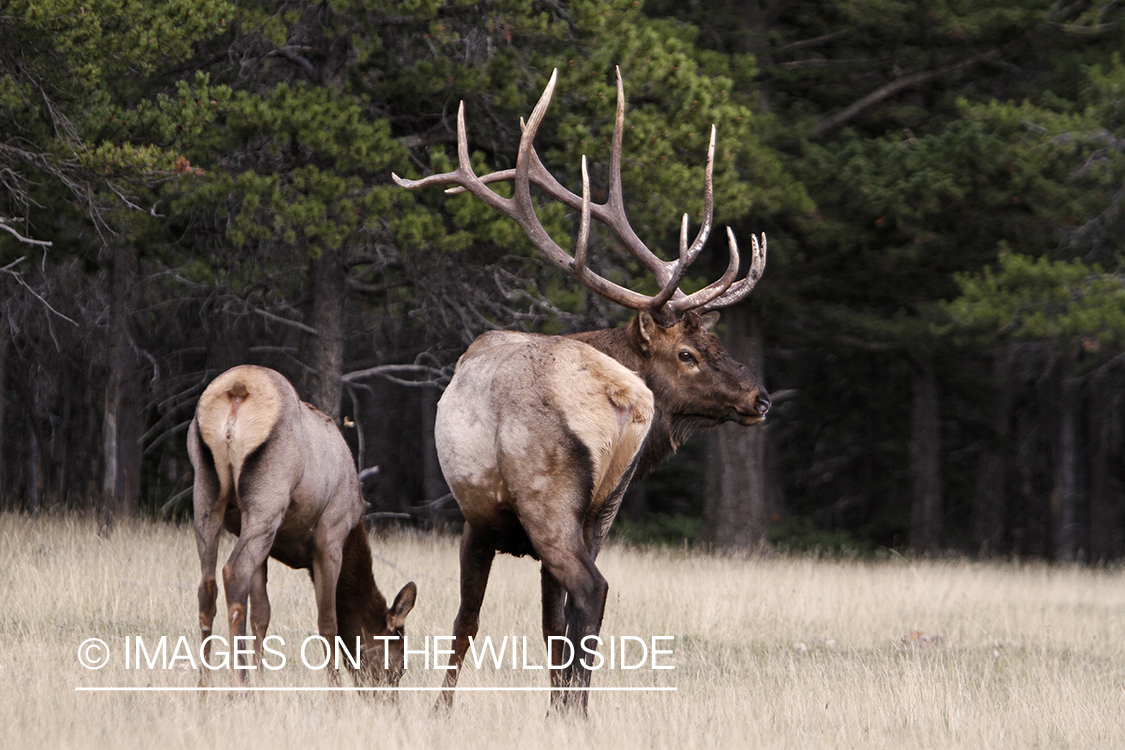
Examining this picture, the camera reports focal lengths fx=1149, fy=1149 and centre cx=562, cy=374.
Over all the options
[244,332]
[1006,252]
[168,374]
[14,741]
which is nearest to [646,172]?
[1006,252]

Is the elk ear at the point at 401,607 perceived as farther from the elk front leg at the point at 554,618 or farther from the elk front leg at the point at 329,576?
the elk front leg at the point at 554,618

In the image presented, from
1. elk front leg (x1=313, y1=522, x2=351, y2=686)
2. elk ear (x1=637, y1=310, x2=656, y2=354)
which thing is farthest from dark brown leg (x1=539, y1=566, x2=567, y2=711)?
elk front leg (x1=313, y1=522, x2=351, y2=686)

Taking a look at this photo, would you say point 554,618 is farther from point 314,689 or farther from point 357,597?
point 357,597

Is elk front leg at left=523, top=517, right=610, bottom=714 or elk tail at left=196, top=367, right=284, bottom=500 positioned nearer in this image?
elk front leg at left=523, top=517, right=610, bottom=714

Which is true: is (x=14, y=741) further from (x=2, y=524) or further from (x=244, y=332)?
(x=244, y=332)

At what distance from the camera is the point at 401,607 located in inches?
229

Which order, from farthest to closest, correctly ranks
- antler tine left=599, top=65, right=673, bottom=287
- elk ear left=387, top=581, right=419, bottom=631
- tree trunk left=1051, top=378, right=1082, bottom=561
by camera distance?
1. tree trunk left=1051, top=378, right=1082, bottom=561
2. antler tine left=599, top=65, right=673, bottom=287
3. elk ear left=387, top=581, right=419, bottom=631

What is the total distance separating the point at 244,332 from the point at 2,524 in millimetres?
6923

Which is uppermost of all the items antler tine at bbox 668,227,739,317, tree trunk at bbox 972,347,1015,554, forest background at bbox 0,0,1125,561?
forest background at bbox 0,0,1125,561

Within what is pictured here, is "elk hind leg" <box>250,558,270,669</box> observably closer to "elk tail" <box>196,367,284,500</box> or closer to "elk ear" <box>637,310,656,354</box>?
"elk tail" <box>196,367,284,500</box>

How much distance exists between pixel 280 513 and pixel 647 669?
7.89 feet

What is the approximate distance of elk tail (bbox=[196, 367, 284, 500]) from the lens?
5496 millimetres

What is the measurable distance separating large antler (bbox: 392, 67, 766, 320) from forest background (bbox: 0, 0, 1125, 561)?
3.62 metres

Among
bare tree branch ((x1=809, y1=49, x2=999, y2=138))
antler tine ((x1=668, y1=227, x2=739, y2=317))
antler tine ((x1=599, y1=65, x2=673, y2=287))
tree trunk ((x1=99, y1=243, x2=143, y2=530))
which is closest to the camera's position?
antler tine ((x1=668, y1=227, x2=739, y2=317))
